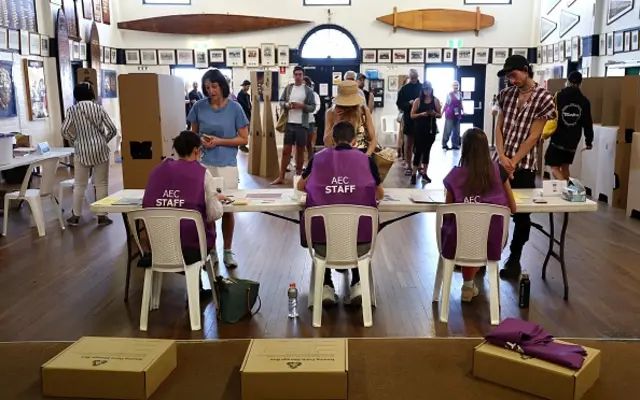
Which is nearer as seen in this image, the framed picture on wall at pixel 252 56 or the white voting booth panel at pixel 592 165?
the white voting booth panel at pixel 592 165

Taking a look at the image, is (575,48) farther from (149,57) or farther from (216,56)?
(149,57)

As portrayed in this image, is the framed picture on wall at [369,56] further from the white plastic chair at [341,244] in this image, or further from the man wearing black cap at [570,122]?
the white plastic chair at [341,244]

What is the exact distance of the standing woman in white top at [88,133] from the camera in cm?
568

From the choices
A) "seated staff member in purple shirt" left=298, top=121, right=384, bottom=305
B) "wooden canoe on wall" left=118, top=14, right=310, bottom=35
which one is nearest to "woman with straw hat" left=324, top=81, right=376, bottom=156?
"seated staff member in purple shirt" left=298, top=121, right=384, bottom=305

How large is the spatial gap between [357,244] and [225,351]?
3.06 ft

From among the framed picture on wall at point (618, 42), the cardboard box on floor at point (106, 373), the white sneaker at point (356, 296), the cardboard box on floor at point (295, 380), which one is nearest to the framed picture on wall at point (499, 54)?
the framed picture on wall at point (618, 42)

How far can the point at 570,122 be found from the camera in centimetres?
648

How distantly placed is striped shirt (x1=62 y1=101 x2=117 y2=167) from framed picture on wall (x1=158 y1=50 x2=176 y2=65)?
26.7 feet

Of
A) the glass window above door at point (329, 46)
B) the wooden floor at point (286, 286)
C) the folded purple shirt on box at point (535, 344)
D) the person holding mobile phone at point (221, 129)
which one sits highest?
the glass window above door at point (329, 46)

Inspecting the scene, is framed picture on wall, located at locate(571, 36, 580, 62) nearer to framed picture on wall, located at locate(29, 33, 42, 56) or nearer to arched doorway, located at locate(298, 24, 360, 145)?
arched doorway, located at locate(298, 24, 360, 145)

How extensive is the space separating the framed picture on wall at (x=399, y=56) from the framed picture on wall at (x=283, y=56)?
2316 mm

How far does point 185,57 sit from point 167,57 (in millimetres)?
393

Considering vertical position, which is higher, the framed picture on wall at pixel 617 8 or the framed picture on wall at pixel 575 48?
the framed picture on wall at pixel 617 8

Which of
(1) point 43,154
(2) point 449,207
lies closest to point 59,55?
(1) point 43,154
